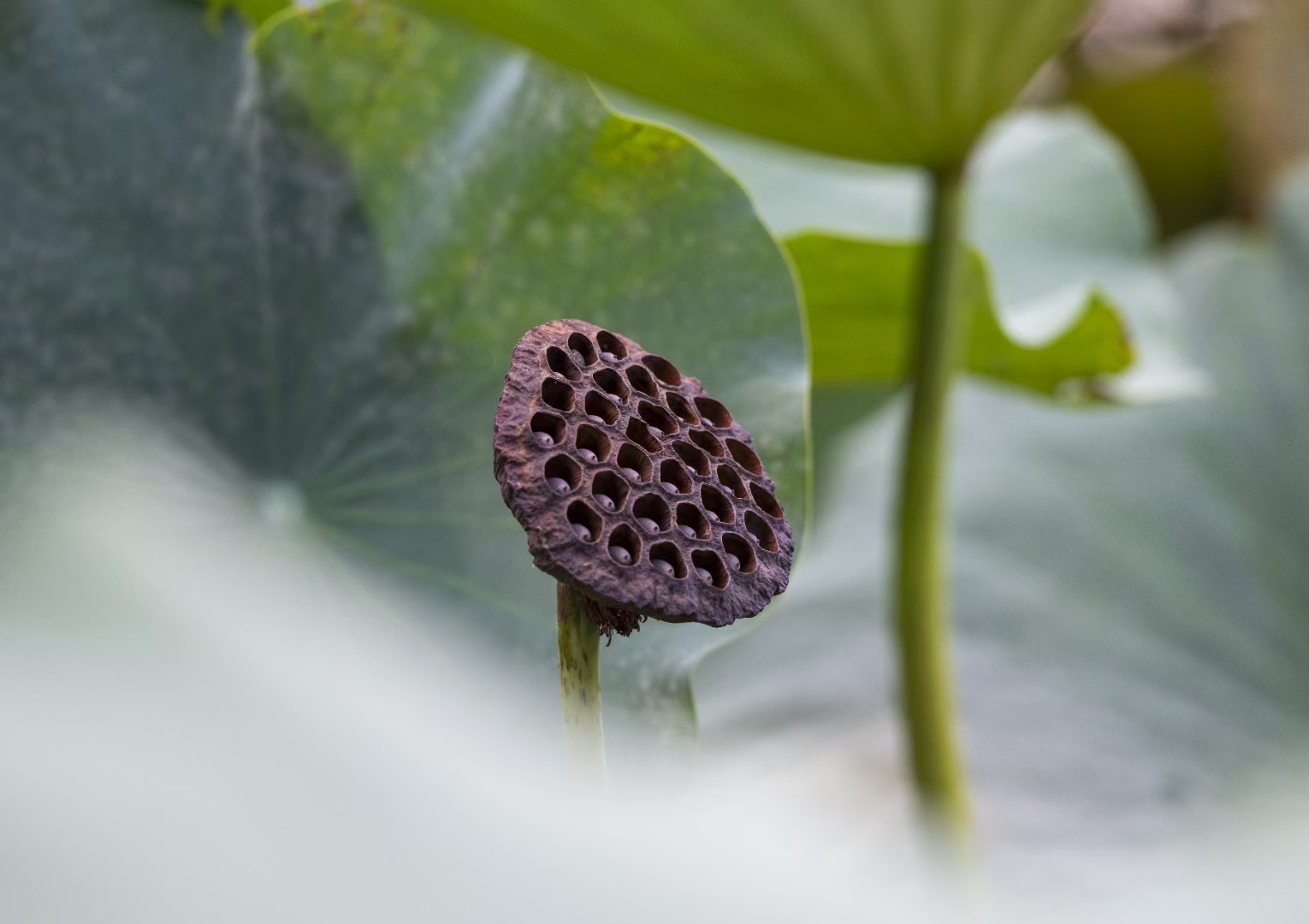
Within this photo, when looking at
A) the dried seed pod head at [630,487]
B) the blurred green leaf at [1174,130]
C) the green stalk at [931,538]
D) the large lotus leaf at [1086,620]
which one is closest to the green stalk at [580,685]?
the dried seed pod head at [630,487]

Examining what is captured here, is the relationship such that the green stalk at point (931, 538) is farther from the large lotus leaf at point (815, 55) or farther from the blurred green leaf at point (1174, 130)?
the blurred green leaf at point (1174, 130)

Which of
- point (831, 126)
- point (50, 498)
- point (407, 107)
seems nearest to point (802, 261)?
point (831, 126)

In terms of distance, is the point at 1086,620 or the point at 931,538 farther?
the point at 1086,620

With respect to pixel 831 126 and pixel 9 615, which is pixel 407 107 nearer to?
pixel 831 126

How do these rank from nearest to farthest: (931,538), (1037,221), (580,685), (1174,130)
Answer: (580,685) < (931,538) < (1037,221) < (1174,130)

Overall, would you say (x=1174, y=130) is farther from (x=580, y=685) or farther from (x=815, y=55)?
(x=580, y=685)

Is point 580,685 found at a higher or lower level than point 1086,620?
lower

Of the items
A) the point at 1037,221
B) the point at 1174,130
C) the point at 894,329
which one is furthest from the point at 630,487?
the point at 1174,130

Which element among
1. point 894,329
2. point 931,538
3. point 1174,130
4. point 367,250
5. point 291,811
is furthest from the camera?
point 1174,130
